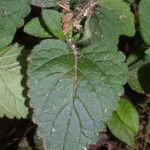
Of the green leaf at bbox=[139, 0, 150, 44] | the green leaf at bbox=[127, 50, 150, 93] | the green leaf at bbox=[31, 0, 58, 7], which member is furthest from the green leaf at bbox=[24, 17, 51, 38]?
the green leaf at bbox=[127, 50, 150, 93]

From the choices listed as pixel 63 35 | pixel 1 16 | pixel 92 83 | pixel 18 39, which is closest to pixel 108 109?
pixel 92 83

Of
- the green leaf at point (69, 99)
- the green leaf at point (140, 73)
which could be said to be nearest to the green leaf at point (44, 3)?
Answer: the green leaf at point (69, 99)

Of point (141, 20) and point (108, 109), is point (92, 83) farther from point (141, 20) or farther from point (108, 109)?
point (141, 20)

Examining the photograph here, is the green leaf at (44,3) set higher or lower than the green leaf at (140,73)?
higher

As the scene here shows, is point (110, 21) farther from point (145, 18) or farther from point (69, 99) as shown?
point (69, 99)

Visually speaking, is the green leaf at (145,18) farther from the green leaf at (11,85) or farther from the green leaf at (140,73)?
the green leaf at (11,85)

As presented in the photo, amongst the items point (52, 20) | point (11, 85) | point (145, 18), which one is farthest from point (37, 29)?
point (145, 18)
